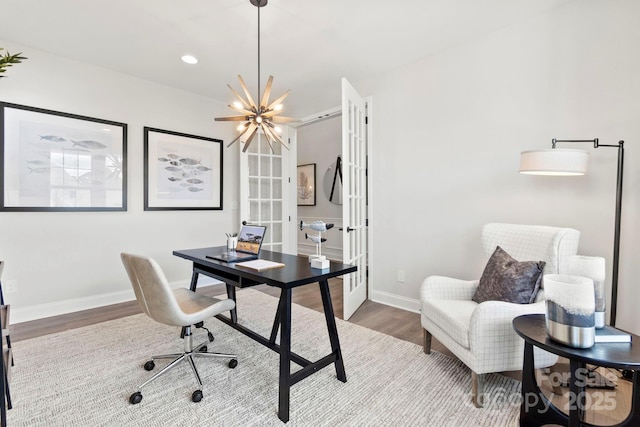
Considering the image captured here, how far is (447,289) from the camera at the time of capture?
2.24 m

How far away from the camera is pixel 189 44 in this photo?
9.00ft

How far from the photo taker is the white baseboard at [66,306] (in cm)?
281

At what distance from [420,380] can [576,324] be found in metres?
0.97

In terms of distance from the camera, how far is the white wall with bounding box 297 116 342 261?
19.2 ft

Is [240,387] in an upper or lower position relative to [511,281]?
lower

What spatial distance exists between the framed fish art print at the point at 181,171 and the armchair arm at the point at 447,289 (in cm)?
300

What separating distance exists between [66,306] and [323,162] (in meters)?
4.49

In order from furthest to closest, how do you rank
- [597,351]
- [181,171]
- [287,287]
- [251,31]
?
1. [181,171]
2. [251,31]
3. [287,287]
4. [597,351]

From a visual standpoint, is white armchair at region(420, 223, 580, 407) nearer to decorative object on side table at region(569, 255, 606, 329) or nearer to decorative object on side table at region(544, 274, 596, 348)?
decorative object on side table at region(569, 255, 606, 329)

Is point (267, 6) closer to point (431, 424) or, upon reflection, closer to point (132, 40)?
point (132, 40)

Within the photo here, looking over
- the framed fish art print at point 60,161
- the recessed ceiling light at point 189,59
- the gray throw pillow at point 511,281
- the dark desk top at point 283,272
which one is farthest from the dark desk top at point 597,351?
the framed fish art print at point 60,161

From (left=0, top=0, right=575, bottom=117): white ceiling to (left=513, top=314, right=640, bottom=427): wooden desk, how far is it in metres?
2.24

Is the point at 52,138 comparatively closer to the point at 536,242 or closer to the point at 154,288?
the point at 154,288

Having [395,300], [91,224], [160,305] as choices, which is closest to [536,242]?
[395,300]
